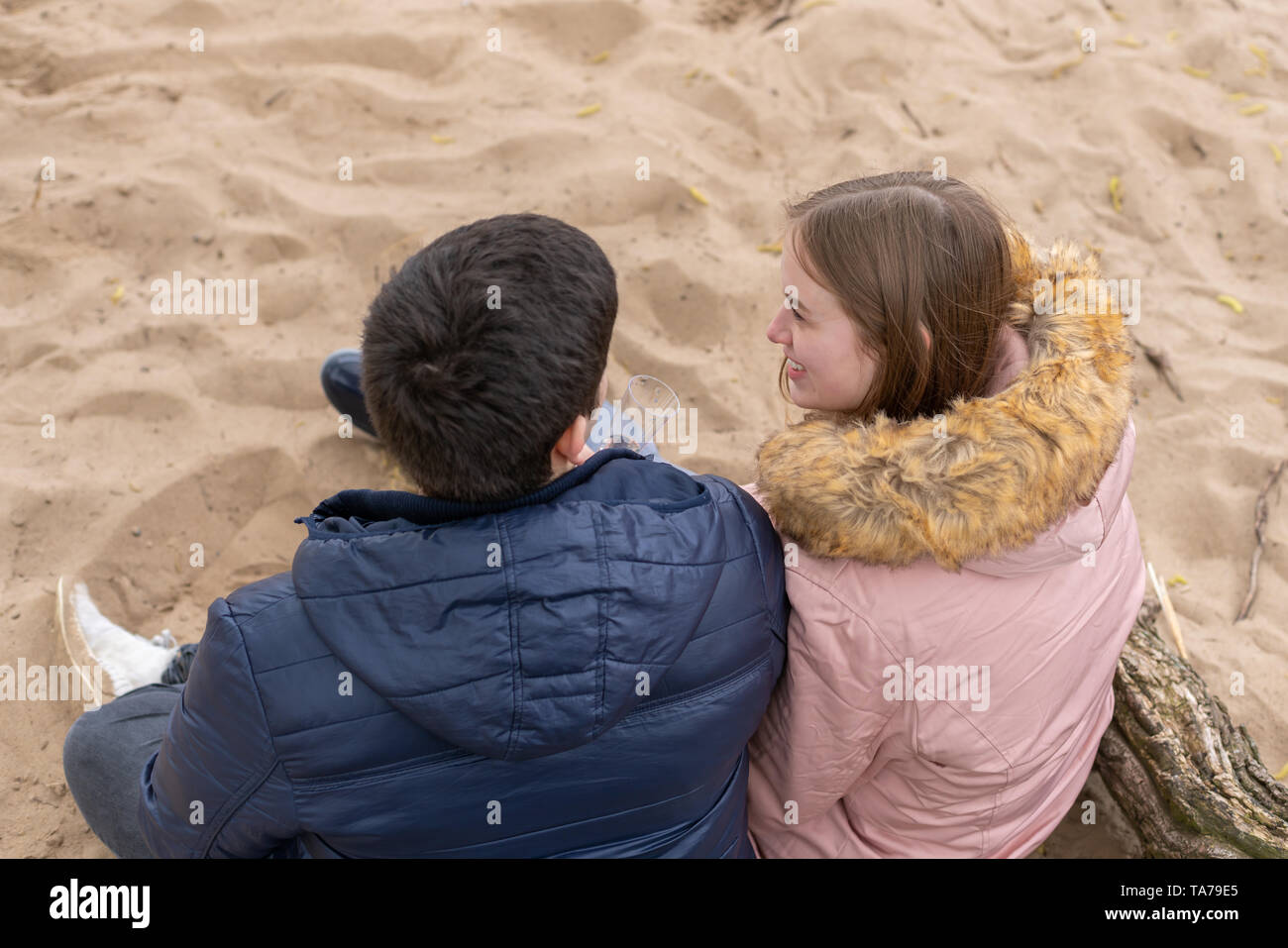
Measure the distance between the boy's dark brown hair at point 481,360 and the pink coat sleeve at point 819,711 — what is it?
0.45 metres

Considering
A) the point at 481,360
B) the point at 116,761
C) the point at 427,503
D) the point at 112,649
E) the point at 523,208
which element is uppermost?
the point at 523,208

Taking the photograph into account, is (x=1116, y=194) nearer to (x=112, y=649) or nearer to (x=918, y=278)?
(x=918, y=278)

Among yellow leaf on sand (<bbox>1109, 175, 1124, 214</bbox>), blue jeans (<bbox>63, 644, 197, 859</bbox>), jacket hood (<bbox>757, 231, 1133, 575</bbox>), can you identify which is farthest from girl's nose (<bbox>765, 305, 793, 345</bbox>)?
yellow leaf on sand (<bbox>1109, 175, 1124, 214</bbox>)

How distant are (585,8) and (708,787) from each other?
312cm

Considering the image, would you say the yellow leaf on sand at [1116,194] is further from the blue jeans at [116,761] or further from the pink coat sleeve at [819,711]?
the blue jeans at [116,761]

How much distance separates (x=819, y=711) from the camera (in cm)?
147

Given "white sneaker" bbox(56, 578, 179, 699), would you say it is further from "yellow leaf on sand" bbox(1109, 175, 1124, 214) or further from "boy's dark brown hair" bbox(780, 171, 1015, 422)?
"yellow leaf on sand" bbox(1109, 175, 1124, 214)

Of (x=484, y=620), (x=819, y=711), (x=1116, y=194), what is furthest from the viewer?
(x=1116, y=194)

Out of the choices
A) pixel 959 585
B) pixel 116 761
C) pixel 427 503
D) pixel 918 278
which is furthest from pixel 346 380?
pixel 959 585

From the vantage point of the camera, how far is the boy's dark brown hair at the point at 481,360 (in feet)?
3.79

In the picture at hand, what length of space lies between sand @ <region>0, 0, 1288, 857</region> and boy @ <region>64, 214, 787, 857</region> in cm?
111

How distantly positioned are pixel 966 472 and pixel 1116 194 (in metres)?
2.42

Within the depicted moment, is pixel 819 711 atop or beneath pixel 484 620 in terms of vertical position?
beneath
